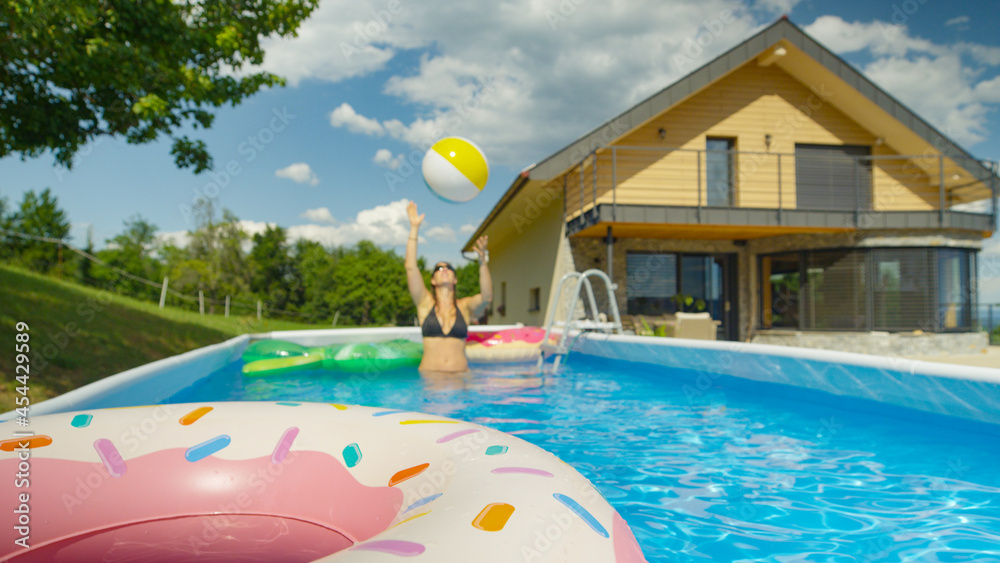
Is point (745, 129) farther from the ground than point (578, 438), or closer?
farther from the ground

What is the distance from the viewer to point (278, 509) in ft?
5.69

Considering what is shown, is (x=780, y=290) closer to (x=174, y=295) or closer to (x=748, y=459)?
(x=748, y=459)

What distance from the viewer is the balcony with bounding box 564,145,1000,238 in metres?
10.6

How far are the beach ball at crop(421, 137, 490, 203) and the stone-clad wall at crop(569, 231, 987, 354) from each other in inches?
253

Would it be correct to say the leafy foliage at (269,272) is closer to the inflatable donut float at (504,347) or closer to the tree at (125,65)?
the inflatable donut float at (504,347)

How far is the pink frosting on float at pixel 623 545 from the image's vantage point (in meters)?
1.02

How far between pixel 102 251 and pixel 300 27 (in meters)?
45.3

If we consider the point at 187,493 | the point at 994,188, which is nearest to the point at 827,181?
the point at 994,188

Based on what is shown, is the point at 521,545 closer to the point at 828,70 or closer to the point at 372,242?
the point at 828,70

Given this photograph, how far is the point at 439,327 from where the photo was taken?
5.73 meters

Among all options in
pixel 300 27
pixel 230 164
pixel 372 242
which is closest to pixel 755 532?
pixel 300 27

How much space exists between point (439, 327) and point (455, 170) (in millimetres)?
1598

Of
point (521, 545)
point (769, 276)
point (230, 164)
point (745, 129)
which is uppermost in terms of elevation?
point (745, 129)

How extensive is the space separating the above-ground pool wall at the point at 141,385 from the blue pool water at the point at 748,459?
0.70 ft
